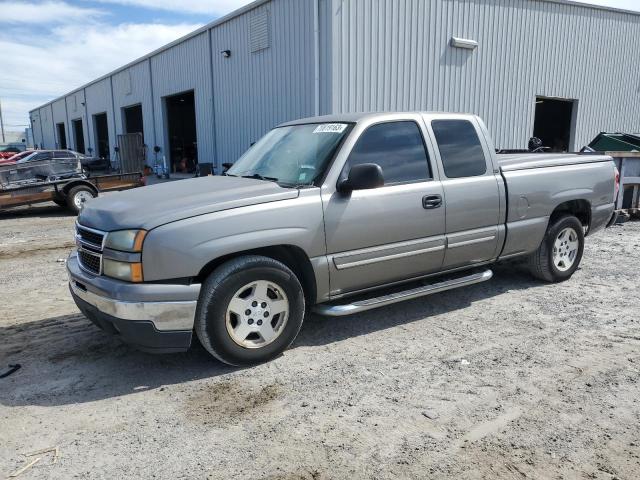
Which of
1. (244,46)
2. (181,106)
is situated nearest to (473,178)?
(244,46)

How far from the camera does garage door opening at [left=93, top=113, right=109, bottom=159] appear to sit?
118ft

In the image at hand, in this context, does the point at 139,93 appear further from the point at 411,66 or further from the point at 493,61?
the point at 493,61

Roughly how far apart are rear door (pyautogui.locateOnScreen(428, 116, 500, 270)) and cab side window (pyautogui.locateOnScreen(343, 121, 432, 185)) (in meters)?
0.21

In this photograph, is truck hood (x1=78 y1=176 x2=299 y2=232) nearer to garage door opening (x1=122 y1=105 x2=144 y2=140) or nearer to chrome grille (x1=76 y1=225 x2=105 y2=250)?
chrome grille (x1=76 y1=225 x2=105 y2=250)

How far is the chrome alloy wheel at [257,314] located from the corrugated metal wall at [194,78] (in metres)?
16.8

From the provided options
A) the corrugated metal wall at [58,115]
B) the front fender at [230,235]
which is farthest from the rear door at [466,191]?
the corrugated metal wall at [58,115]

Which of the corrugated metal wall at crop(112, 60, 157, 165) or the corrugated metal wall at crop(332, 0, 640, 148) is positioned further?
the corrugated metal wall at crop(112, 60, 157, 165)

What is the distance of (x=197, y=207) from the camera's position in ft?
11.4

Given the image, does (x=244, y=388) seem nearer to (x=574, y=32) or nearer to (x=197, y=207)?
(x=197, y=207)

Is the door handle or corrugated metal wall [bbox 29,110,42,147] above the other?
corrugated metal wall [bbox 29,110,42,147]

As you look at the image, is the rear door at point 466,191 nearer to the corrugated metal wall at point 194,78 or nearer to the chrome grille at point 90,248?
the chrome grille at point 90,248

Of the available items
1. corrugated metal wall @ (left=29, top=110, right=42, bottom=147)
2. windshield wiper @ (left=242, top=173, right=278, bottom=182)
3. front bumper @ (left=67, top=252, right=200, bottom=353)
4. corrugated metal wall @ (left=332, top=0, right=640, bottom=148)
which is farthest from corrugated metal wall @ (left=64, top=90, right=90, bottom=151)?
front bumper @ (left=67, top=252, right=200, bottom=353)

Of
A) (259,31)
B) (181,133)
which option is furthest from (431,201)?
(181,133)

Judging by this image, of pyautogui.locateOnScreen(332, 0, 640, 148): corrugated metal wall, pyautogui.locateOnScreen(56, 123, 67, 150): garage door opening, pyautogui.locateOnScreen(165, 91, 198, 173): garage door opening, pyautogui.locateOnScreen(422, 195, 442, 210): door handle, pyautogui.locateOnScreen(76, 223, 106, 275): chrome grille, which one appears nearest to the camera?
pyautogui.locateOnScreen(76, 223, 106, 275): chrome grille
